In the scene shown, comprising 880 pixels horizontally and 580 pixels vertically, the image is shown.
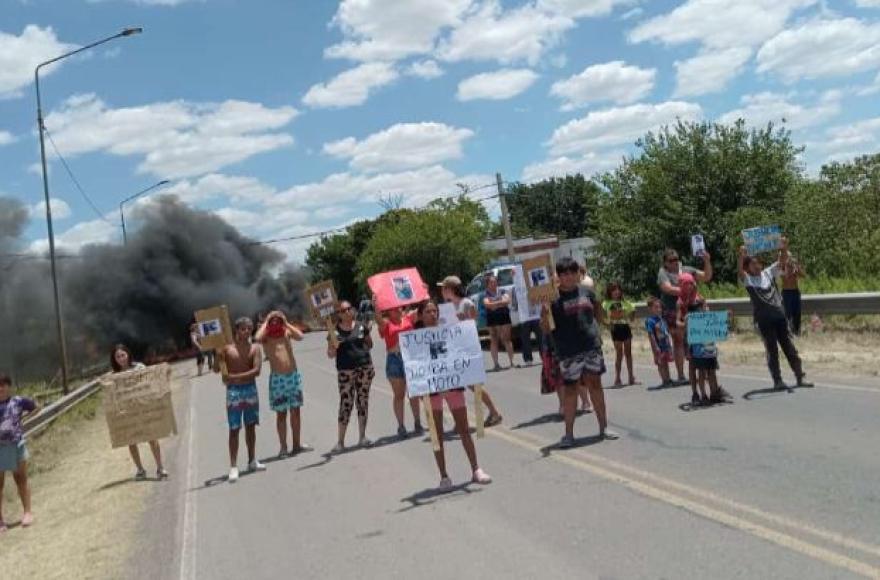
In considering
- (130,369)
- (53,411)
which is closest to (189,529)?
(130,369)

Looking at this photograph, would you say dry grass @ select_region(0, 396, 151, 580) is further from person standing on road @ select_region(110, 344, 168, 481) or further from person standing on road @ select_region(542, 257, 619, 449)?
person standing on road @ select_region(542, 257, 619, 449)

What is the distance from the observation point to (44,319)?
1476 inches

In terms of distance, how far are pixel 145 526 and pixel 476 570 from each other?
4261mm

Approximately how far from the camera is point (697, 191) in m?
29.8

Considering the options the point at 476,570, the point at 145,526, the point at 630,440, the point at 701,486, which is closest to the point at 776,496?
the point at 701,486

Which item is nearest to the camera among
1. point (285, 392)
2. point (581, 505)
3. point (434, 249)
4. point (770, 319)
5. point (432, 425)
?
point (581, 505)

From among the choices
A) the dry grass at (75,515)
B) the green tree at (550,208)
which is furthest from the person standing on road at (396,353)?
the green tree at (550,208)

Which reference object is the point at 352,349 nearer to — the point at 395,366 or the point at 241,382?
the point at 395,366

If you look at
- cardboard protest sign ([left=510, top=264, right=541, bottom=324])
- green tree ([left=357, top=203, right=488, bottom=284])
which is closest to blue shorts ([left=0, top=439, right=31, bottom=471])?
cardboard protest sign ([left=510, top=264, right=541, bottom=324])

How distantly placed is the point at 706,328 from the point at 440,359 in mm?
3927

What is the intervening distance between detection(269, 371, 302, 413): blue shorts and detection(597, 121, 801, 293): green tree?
67.5 feet

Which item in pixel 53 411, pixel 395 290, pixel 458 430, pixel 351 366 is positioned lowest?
pixel 458 430

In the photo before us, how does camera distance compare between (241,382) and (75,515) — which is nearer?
(75,515)

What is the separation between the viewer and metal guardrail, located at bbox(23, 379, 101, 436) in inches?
639
